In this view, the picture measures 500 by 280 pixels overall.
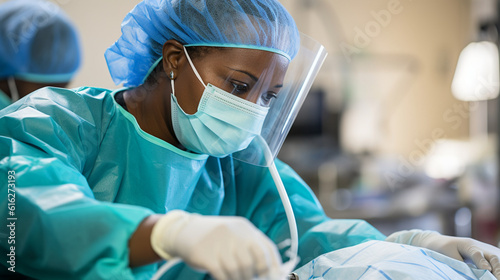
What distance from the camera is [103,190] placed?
1.06 metres

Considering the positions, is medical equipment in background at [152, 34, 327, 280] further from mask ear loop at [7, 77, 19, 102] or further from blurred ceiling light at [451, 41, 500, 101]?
blurred ceiling light at [451, 41, 500, 101]

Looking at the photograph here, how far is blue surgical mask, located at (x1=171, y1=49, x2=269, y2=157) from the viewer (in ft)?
3.60

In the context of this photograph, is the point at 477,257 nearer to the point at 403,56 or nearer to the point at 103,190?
the point at 103,190

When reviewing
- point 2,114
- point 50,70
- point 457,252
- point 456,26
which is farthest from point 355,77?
point 2,114

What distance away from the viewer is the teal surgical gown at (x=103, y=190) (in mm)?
725

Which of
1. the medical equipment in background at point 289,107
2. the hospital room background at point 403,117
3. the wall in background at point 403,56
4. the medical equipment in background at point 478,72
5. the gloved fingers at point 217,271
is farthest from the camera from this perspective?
the wall in background at point 403,56

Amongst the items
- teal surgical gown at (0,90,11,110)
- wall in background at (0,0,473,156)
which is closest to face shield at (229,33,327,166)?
teal surgical gown at (0,90,11,110)

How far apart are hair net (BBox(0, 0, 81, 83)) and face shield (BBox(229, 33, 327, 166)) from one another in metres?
1.06

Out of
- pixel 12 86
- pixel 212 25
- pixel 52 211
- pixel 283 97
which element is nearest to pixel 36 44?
pixel 12 86

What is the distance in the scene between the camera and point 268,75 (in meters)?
1.09

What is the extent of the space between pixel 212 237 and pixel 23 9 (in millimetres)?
1647

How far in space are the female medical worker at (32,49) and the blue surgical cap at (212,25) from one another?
776 millimetres

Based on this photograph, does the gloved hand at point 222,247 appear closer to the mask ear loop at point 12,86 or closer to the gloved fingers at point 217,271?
the gloved fingers at point 217,271

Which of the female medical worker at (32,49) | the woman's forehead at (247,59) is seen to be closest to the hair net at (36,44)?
the female medical worker at (32,49)
